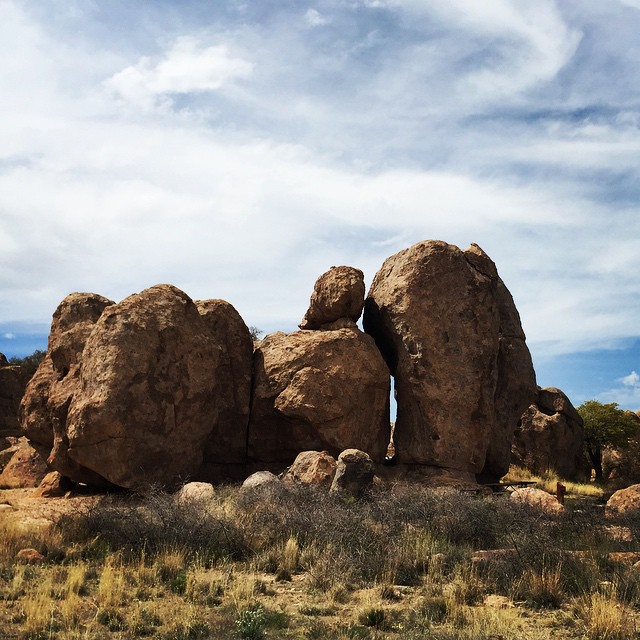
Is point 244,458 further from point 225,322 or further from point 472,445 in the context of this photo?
point 472,445

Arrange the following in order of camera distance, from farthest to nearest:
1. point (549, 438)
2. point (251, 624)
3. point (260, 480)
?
point (549, 438)
point (260, 480)
point (251, 624)

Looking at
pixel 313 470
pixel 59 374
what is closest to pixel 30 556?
pixel 313 470

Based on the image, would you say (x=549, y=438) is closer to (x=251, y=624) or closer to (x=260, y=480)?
(x=260, y=480)

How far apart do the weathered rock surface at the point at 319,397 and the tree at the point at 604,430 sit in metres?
16.1

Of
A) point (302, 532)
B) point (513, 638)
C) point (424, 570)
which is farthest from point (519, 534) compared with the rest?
point (513, 638)

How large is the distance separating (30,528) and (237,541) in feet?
13.5

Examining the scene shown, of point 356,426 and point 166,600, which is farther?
point 356,426

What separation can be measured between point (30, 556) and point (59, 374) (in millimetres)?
10050

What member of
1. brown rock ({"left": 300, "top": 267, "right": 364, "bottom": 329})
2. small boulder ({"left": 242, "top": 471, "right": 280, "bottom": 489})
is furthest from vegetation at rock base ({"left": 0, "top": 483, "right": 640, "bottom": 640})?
brown rock ({"left": 300, "top": 267, "right": 364, "bottom": 329})

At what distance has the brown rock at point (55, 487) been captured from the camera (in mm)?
17984

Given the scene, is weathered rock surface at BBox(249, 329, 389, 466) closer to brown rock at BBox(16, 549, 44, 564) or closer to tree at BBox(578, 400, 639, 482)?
brown rock at BBox(16, 549, 44, 564)

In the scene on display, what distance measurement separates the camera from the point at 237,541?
11.0m

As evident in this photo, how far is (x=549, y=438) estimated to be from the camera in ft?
92.5

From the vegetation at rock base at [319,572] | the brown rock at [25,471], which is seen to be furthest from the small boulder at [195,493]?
the brown rock at [25,471]
